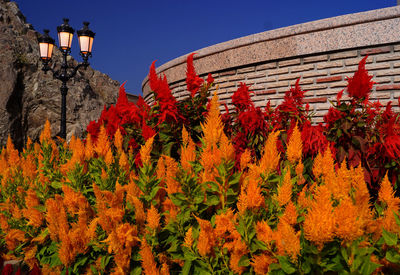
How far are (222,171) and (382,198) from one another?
828 mm

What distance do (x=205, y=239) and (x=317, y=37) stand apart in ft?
16.3

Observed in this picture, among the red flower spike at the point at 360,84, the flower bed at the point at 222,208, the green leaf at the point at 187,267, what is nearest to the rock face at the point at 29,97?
the flower bed at the point at 222,208

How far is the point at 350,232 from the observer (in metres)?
1.17

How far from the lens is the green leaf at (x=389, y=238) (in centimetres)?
129

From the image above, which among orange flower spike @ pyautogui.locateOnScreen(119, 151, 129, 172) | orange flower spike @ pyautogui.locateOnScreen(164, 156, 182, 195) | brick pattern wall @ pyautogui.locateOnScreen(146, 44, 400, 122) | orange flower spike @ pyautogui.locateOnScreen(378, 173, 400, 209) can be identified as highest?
brick pattern wall @ pyautogui.locateOnScreen(146, 44, 400, 122)

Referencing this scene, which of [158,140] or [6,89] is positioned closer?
[158,140]

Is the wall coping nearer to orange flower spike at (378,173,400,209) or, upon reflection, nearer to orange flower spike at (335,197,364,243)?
orange flower spike at (378,173,400,209)

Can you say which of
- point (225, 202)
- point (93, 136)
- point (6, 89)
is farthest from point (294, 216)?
point (6, 89)

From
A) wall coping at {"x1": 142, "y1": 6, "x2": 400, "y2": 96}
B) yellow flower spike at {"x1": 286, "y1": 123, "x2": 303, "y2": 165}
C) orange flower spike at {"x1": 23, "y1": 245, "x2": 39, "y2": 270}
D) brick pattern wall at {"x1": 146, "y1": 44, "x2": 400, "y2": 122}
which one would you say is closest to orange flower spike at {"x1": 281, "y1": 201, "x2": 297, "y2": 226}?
yellow flower spike at {"x1": 286, "y1": 123, "x2": 303, "y2": 165}

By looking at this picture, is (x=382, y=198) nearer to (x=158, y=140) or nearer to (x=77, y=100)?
(x=158, y=140)

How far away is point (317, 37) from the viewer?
17.8 ft

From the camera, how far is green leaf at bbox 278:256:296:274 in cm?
127

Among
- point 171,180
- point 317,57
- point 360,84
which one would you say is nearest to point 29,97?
point 317,57

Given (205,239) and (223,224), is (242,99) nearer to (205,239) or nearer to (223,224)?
(223,224)
